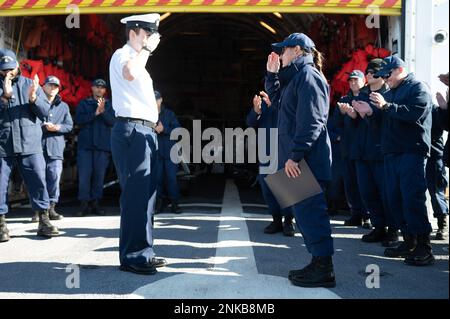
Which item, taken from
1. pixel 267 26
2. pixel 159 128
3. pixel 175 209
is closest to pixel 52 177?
pixel 159 128


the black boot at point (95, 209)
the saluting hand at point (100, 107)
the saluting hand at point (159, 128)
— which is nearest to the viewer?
the saluting hand at point (100, 107)

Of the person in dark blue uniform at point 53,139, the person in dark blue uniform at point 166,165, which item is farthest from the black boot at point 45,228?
the person in dark blue uniform at point 166,165

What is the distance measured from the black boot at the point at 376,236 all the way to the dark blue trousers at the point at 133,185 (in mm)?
2686

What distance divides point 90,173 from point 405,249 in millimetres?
4946

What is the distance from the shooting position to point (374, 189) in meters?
5.97

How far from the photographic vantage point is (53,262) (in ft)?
15.7

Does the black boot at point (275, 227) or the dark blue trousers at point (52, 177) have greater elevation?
the dark blue trousers at point (52, 177)

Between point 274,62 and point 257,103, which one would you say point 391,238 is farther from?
point 274,62

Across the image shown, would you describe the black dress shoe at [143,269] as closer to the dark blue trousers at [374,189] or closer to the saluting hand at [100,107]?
the dark blue trousers at [374,189]

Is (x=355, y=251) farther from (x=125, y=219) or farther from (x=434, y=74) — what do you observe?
(x=434, y=74)

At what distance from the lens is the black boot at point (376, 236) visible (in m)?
5.84

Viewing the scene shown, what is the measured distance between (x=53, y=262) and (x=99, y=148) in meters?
3.48

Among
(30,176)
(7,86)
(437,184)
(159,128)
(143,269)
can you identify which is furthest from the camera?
(159,128)

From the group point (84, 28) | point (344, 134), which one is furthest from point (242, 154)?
point (344, 134)
